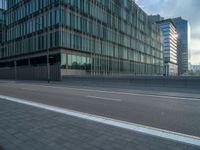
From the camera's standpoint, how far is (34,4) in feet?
146

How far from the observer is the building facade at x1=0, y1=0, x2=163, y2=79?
127ft

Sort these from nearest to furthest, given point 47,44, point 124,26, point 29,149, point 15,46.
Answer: point 29,149 → point 47,44 → point 15,46 → point 124,26

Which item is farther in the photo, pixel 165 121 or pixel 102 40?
pixel 102 40

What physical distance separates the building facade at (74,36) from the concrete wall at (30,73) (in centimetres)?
115

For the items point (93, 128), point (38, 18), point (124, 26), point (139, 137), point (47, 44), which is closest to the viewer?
point (139, 137)

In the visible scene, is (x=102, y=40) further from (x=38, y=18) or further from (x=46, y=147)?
(x=46, y=147)

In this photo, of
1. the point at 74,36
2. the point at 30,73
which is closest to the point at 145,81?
the point at 74,36

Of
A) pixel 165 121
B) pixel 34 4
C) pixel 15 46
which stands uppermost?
pixel 34 4

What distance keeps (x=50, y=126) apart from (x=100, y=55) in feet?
136

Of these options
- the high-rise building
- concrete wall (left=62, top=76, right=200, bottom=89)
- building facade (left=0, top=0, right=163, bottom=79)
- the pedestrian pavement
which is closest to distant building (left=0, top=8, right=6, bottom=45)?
building facade (left=0, top=0, right=163, bottom=79)

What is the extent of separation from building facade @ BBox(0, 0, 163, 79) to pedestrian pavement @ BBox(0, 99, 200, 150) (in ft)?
102

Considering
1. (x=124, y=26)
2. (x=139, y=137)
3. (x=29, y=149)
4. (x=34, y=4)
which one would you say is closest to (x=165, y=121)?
(x=139, y=137)

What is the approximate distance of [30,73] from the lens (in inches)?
1748

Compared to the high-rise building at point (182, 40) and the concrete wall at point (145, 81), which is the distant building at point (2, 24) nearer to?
the concrete wall at point (145, 81)
